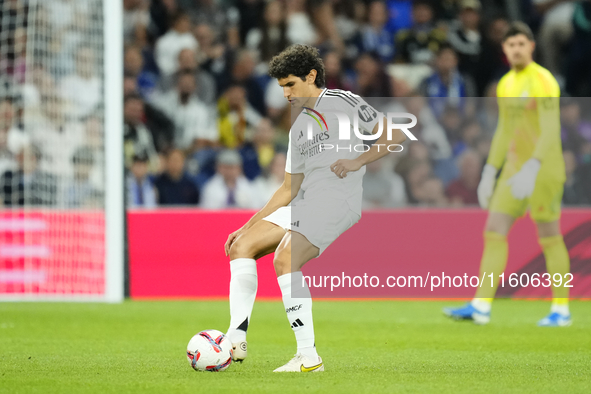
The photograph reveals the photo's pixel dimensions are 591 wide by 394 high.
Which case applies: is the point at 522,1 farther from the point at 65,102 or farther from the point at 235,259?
the point at 235,259

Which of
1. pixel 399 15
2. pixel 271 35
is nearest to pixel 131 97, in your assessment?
pixel 271 35

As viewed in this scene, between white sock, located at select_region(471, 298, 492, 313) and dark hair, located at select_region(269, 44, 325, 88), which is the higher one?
dark hair, located at select_region(269, 44, 325, 88)

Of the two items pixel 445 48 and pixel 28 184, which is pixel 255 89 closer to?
pixel 445 48

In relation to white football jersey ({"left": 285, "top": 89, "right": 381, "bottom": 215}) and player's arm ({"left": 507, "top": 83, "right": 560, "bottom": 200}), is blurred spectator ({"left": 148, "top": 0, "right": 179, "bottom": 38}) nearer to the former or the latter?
player's arm ({"left": 507, "top": 83, "right": 560, "bottom": 200})

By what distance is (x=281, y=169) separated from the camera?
11.7 m

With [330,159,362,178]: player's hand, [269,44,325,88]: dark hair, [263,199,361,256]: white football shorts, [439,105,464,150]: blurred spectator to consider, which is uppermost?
[439,105,464,150]: blurred spectator

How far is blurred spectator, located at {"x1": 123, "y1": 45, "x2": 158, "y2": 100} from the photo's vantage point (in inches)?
→ 507

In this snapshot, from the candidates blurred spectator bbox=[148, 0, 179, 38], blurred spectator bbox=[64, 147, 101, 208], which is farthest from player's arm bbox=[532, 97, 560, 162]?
blurred spectator bbox=[148, 0, 179, 38]

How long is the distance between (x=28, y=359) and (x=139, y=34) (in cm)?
849

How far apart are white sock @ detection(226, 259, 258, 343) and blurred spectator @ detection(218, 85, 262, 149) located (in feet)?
24.0

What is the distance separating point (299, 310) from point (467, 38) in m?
9.45

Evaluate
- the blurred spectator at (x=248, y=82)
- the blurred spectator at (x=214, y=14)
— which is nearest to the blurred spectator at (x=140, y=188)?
the blurred spectator at (x=248, y=82)

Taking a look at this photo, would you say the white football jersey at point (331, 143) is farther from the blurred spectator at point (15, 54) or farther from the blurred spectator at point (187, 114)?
the blurred spectator at point (187, 114)

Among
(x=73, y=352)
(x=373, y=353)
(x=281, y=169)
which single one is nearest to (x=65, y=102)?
(x=281, y=169)
